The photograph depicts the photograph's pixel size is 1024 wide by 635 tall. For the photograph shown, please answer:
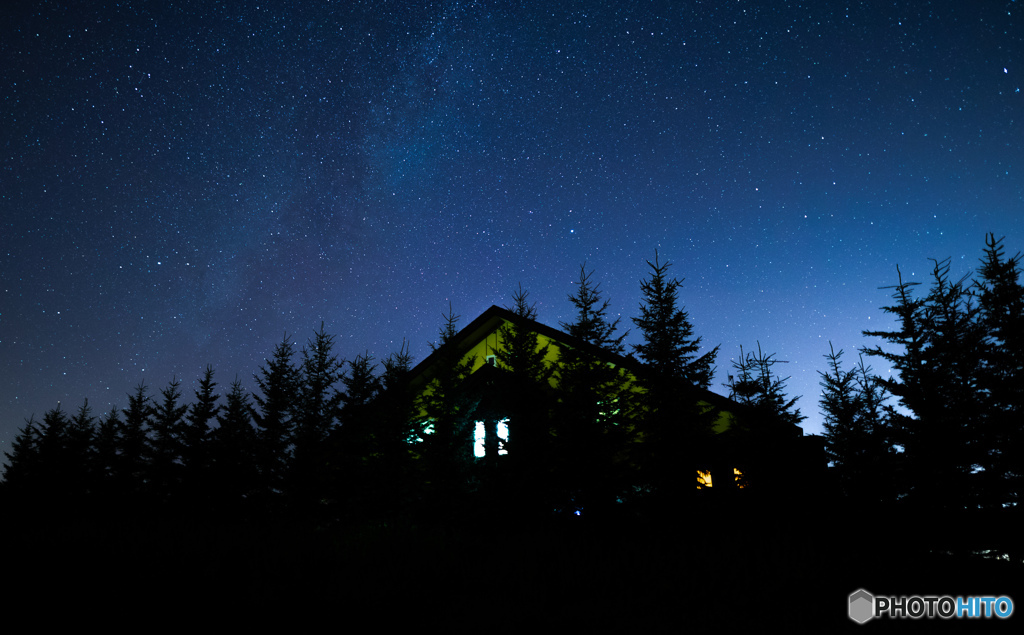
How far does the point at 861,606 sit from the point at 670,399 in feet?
28.0

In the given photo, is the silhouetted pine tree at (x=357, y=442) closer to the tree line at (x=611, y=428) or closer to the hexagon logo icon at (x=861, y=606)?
the tree line at (x=611, y=428)

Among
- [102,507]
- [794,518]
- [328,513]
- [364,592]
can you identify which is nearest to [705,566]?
[364,592]

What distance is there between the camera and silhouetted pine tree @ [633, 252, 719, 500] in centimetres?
1377

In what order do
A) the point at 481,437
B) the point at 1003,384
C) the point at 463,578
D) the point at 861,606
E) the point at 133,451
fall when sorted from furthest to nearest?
the point at 133,451, the point at 481,437, the point at 1003,384, the point at 463,578, the point at 861,606

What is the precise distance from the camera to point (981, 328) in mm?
14547

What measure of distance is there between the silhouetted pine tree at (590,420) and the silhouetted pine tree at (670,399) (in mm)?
858

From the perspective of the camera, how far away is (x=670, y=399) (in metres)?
14.6

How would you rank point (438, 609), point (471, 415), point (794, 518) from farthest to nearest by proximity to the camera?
point (471, 415) → point (794, 518) → point (438, 609)

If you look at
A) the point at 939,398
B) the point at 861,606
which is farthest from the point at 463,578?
the point at 939,398

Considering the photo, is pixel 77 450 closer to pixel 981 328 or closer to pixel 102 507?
pixel 102 507

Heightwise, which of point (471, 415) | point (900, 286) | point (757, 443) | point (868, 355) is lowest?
point (757, 443)

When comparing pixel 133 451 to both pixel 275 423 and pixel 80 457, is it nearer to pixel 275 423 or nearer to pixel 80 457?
pixel 80 457

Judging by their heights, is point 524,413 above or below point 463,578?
above

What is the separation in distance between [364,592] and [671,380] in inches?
476
